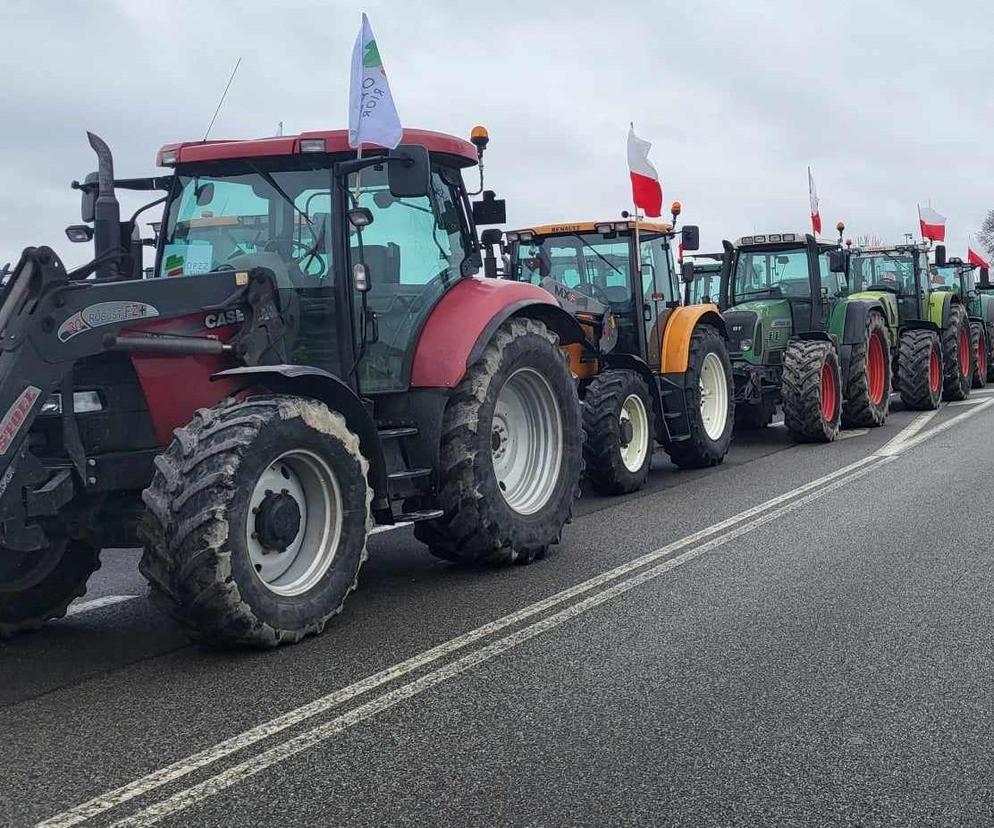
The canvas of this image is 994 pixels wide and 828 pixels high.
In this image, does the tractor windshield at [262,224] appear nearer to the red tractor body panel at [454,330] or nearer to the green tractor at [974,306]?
→ the red tractor body panel at [454,330]

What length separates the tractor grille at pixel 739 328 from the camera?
46.0ft

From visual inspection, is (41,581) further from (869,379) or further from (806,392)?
(869,379)

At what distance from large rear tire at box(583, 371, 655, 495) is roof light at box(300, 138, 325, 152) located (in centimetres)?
447

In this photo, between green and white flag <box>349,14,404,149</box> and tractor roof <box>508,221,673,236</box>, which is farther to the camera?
tractor roof <box>508,221,673,236</box>

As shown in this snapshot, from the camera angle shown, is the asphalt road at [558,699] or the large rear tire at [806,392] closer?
the asphalt road at [558,699]

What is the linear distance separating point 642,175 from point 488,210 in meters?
5.06

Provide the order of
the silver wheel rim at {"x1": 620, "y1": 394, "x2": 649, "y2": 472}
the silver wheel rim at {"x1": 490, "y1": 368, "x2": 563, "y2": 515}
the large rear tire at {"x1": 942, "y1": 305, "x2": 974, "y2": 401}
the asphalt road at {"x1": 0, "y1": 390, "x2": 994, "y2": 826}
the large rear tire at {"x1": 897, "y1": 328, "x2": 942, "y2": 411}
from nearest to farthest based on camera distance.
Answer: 1. the asphalt road at {"x1": 0, "y1": 390, "x2": 994, "y2": 826}
2. the silver wheel rim at {"x1": 490, "y1": 368, "x2": 563, "y2": 515}
3. the silver wheel rim at {"x1": 620, "y1": 394, "x2": 649, "y2": 472}
4. the large rear tire at {"x1": 897, "y1": 328, "x2": 942, "y2": 411}
5. the large rear tire at {"x1": 942, "y1": 305, "x2": 974, "y2": 401}

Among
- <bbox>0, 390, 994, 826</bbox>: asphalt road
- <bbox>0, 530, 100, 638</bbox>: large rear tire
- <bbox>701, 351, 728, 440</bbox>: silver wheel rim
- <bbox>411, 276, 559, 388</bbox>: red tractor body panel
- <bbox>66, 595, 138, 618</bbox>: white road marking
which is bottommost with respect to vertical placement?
<bbox>0, 390, 994, 826</bbox>: asphalt road

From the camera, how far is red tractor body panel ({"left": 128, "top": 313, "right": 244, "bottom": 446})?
18.3 feet

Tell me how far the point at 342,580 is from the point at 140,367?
4.39 feet

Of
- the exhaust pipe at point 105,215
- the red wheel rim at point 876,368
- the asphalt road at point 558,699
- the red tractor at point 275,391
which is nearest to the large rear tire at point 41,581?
the red tractor at point 275,391

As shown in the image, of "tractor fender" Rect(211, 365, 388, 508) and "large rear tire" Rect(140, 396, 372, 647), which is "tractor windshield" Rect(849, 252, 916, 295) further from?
"large rear tire" Rect(140, 396, 372, 647)

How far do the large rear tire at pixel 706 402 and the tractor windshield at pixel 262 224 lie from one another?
229 inches

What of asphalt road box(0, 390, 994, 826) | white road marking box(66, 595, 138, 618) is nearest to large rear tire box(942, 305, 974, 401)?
asphalt road box(0, 390, 994, 826)
